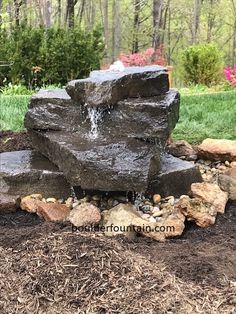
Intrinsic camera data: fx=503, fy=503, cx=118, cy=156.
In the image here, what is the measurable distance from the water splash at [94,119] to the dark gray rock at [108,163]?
0.23 ft

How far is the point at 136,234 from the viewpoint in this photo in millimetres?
3453

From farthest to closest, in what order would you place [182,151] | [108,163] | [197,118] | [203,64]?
[203,64] → [197,118] → [182,151] → [108,163]

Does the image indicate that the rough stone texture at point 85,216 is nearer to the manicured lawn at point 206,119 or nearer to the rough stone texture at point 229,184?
the rough stone texture at point 229,184

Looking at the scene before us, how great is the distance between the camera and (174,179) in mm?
4125

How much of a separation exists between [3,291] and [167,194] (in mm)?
1881

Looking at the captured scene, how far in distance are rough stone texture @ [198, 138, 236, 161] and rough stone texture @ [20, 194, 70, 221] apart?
1.70m

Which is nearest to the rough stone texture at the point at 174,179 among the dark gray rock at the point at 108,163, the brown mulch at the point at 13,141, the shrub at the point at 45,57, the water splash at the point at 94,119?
the dark gray rock at the point at 108,163

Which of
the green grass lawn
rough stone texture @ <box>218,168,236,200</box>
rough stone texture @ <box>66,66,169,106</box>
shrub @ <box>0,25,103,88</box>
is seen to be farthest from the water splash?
shrub @ <box>0,25,103,88</box>

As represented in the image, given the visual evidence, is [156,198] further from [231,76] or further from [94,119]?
[231,76]

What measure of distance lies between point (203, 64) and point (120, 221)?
1092 cm

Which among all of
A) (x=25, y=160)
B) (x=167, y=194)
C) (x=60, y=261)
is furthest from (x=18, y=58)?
(x=60, y=261)

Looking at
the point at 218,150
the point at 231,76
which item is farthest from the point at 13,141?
the point at 231,76

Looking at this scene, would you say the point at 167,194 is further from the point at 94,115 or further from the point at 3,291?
the point at 3,291

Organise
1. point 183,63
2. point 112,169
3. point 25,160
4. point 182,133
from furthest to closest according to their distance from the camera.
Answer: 1. point 183,63
2. point 182,133
3. point 25,160
4. point 112,169
